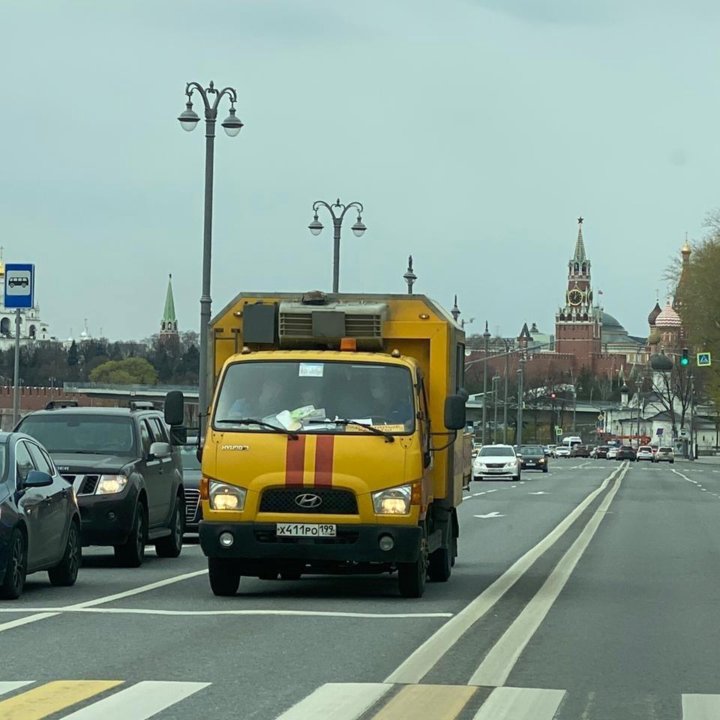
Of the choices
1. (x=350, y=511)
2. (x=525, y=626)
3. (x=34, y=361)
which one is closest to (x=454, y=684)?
(x=525, y=626)

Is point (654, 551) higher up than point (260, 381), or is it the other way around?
point (260, 381)

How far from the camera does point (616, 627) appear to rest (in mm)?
13773

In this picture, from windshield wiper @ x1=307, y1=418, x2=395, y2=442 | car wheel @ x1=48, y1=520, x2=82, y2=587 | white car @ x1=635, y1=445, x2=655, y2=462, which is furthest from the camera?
white car @ x1=635, y1=445, x2=655, y2=462

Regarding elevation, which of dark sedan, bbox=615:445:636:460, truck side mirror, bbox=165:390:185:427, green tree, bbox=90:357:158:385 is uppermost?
green tree, bbox=90:357:158:385

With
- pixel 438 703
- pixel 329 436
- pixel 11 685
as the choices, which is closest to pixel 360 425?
pixel 329 436

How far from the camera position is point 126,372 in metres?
168

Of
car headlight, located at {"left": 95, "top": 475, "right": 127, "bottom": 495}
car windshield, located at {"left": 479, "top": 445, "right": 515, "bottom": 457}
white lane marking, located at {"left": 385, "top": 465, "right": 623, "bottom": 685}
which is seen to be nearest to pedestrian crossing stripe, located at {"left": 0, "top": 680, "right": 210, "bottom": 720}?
white lane marking, located at {"left": 385, "top": 465, "right": 623, "bottom": 685}

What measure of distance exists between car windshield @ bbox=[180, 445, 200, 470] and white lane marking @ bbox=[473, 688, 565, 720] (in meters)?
17.4

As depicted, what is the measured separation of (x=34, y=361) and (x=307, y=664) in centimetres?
16492

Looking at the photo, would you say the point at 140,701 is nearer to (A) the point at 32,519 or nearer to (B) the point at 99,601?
(B) the point at 99,601

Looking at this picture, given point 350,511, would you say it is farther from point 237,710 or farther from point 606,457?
point 606,457

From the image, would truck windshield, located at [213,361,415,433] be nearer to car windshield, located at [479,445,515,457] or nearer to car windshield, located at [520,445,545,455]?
car windshield, located at [479,445,515,457]

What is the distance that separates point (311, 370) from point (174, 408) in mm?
1402

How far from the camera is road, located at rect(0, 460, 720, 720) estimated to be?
9.45m
